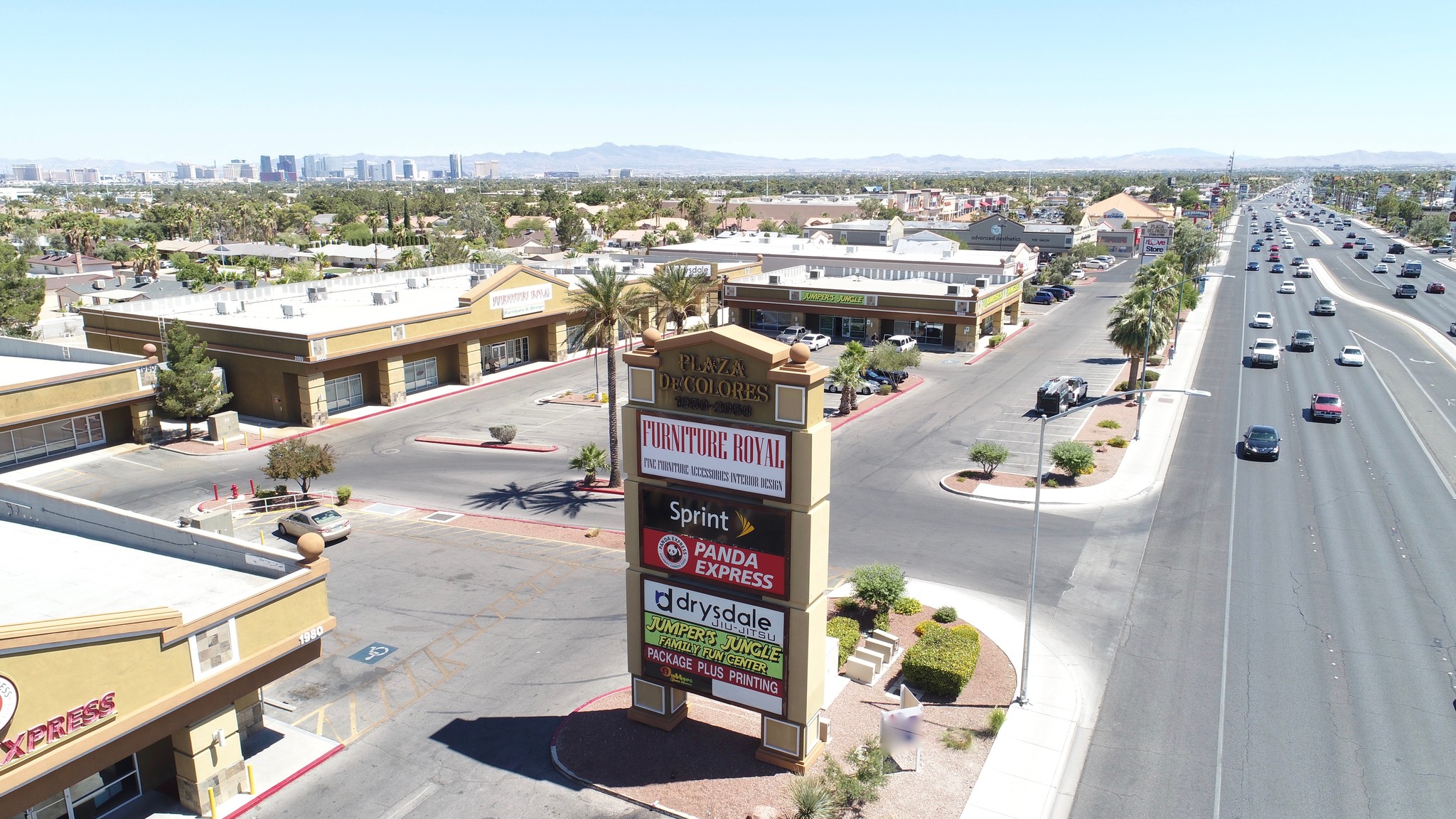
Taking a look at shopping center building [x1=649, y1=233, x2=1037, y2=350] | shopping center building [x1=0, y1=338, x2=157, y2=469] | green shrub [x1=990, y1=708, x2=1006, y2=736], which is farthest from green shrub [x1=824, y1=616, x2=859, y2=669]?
shopping center building [x1=649, y1=233, x2=1037, y2=350]

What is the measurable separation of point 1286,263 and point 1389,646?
123176 millimetres

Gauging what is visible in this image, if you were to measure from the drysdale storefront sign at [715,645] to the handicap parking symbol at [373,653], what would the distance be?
8.56 meters

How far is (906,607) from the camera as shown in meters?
26.7

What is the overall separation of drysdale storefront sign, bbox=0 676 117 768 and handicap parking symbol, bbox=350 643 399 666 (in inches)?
355

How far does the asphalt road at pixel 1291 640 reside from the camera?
19062 millimetres

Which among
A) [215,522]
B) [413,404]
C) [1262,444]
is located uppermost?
[215,522]

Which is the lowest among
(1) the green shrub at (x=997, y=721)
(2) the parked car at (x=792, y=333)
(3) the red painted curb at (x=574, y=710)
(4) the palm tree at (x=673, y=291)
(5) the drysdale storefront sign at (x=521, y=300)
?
(3) the red painted curb at (x=574, y=710)

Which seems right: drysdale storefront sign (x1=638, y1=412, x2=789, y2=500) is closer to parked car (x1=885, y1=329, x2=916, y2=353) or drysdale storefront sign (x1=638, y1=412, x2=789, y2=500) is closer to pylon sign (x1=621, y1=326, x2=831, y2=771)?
pylon sign (x1=621, y1=326, x2=831, y2=771)

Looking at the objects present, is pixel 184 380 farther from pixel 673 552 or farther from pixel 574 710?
pixel 673 552

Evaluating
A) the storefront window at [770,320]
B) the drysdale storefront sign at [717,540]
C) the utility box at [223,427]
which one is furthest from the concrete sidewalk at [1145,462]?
the utility box at [223,427]

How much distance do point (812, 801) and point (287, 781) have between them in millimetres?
11398

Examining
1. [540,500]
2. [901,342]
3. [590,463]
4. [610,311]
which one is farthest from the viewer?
[901,342]

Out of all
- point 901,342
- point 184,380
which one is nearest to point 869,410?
point 901,342

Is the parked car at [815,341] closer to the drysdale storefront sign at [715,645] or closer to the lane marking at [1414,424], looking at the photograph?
the lane marking at [1414,424]
